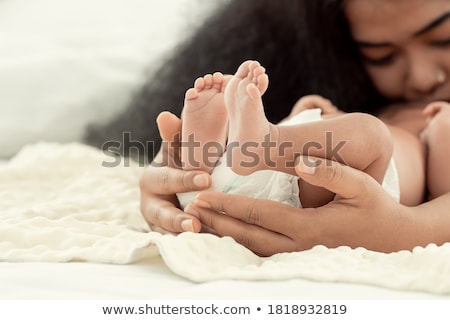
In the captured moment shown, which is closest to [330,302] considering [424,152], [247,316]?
[247,316]

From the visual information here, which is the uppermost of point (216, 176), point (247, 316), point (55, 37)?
point (55, 37)

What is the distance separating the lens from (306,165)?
810 millimetres

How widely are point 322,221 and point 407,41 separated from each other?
2.02 feet

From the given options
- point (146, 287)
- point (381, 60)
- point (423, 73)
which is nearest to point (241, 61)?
point (381, 60)

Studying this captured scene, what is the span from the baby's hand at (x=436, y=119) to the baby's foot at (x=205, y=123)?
1.17 ft

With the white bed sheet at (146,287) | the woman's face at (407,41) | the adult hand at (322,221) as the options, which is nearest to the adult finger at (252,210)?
the adult hand at (322,221)

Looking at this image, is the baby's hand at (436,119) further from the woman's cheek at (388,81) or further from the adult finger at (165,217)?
the adult finger at (165,217)

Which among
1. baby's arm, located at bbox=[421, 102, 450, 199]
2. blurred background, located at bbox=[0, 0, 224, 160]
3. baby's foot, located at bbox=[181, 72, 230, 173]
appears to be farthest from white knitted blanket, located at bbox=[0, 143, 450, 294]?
blurred background, located at bbox=[0, 0, 224, 160]

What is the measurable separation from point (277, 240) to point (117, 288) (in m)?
0.24

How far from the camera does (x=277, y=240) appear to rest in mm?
863

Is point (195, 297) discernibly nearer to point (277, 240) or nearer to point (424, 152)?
point (277, 240)

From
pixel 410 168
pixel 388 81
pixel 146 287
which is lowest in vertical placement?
pixel 146 287

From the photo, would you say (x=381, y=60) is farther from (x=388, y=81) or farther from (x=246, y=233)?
(x=246, y=233)

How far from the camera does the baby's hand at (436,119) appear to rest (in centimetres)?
106
